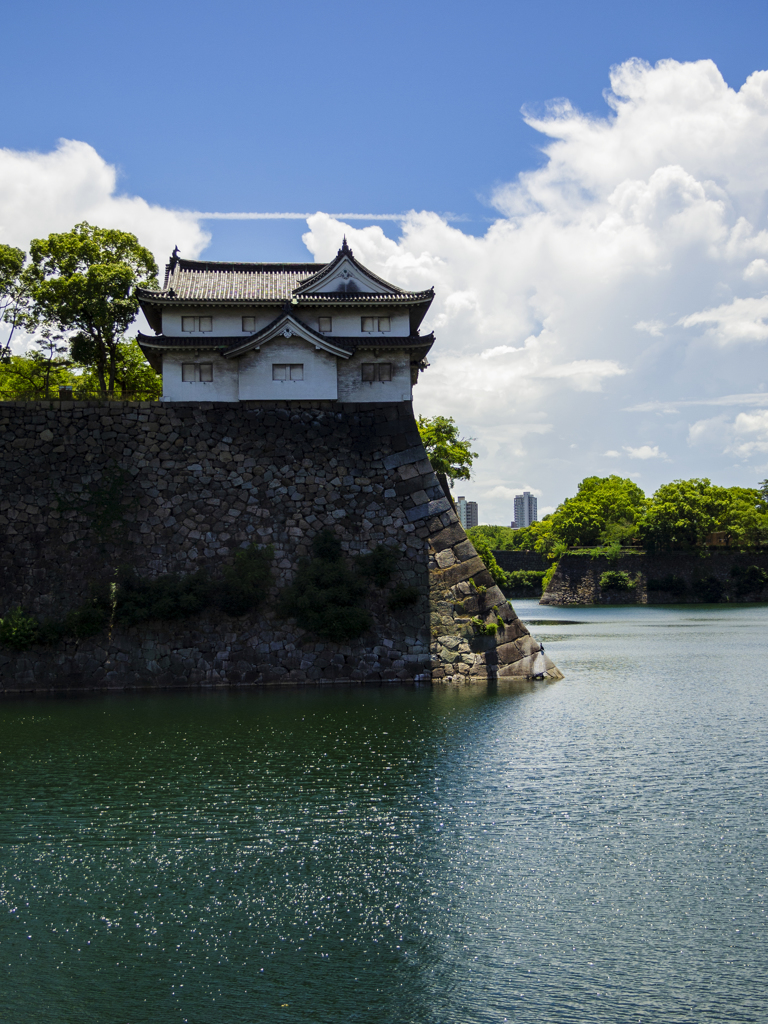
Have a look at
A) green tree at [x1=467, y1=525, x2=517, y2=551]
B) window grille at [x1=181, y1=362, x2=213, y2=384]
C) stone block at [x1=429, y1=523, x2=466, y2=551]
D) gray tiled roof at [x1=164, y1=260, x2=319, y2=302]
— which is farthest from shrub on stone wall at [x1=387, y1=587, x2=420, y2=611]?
green tree at [x1=467, y1=525, x2=517, y2=551]

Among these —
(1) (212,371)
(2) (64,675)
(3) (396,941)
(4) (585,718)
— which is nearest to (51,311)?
(1) (212,371)

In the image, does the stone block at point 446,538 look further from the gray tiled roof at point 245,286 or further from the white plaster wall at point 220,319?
the white plaster wall at point 220,319

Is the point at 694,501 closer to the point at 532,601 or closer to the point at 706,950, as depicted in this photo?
the point at 532,601

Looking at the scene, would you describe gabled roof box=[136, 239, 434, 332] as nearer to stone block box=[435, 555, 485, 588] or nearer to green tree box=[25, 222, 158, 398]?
Answer: green tree box=[25, 222, 158, 398]

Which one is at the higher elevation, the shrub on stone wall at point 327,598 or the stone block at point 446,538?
the stone block at point 446,538

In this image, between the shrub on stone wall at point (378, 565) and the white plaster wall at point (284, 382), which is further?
the white plaster wall at point (284, 382)

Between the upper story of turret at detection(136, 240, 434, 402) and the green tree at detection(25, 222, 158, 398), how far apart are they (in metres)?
Result: 3.05

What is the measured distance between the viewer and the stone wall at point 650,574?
73.2 metres

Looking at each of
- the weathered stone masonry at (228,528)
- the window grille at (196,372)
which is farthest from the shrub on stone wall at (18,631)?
the window grille at (196,372)

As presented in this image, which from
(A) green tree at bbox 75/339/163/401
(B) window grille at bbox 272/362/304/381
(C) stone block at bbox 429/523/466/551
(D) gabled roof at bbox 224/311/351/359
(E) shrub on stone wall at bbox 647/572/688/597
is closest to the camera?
(C) stone block at bbox 429/523/466/551

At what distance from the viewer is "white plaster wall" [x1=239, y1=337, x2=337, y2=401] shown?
2831 cm

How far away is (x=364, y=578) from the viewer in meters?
26.3

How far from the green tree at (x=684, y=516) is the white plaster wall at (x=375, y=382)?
50.8 m

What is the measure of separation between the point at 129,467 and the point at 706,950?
2306cm
